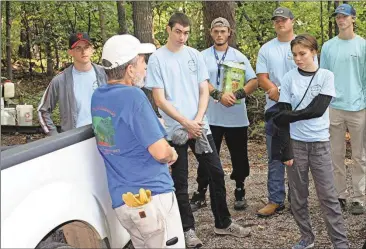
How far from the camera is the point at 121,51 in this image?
337 cm

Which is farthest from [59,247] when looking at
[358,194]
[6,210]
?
[358,194]

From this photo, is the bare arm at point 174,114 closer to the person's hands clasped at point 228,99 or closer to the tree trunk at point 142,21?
the person's hands clasped at point 228,99

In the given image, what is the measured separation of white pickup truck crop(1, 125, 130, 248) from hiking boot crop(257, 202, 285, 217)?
7.50 feet

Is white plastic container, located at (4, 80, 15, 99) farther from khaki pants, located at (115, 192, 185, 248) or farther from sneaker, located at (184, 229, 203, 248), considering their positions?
khaki pants, located at (115, 192, 185, 248)

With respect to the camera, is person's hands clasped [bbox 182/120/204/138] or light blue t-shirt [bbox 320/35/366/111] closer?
person's hands clasped [bbox 182/120/204/138]

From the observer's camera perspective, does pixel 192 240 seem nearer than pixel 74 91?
Yes

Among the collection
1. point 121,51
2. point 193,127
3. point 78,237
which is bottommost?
point 78,237

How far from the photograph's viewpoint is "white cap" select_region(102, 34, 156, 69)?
3.36 m

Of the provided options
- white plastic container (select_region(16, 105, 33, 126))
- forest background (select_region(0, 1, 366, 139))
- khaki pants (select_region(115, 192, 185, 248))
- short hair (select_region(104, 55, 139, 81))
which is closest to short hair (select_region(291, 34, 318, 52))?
short hair (select_region(104, 55, 139, 81))

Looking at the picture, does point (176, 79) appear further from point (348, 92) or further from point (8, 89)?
point (8, 89)

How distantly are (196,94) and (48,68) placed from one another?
15718mm

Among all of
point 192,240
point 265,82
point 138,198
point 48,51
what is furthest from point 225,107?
point 48,51

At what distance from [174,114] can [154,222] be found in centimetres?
158

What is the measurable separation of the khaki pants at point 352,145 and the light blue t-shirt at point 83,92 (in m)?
2.39
